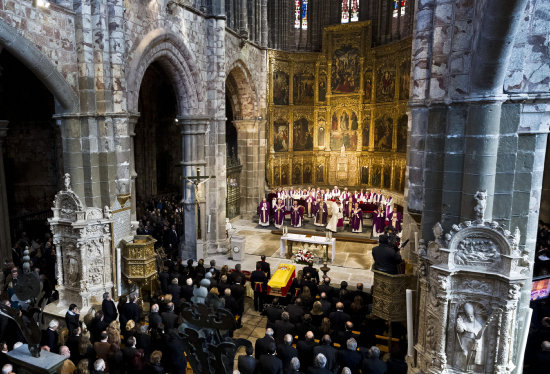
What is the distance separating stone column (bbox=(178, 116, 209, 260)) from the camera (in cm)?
1431

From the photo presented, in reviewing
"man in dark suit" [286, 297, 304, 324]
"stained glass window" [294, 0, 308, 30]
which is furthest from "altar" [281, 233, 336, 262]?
"stained glass window" [294, 0, 308, 30]

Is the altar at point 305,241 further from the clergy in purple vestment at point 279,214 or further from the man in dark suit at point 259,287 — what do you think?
the clergy in purple vestment at point 279,214

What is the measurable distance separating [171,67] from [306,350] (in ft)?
34.9

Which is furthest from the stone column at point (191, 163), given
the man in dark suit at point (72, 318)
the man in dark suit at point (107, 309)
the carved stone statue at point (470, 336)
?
the carved stone statue at point (470, 336)

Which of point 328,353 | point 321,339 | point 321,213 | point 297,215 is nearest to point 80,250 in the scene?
point 321,339

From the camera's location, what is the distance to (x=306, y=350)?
6.81m

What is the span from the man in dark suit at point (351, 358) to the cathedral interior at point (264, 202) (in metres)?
0.03

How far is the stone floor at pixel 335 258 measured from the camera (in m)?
13.3

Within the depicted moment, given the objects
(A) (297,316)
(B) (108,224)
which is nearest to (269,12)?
(B) (108,224)

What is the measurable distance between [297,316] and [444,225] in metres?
3.60

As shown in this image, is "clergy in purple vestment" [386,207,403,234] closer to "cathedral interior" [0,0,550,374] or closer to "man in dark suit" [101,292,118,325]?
"cathedral interior" [0,0,550,374]

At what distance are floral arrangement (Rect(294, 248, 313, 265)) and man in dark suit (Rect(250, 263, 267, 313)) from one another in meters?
2.98

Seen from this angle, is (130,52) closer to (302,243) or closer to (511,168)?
(302,243)

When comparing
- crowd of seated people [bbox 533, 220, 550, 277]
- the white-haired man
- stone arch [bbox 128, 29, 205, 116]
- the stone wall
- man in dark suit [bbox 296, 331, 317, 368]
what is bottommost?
man in dark suit [bbox 296, 331, 317, 368]
